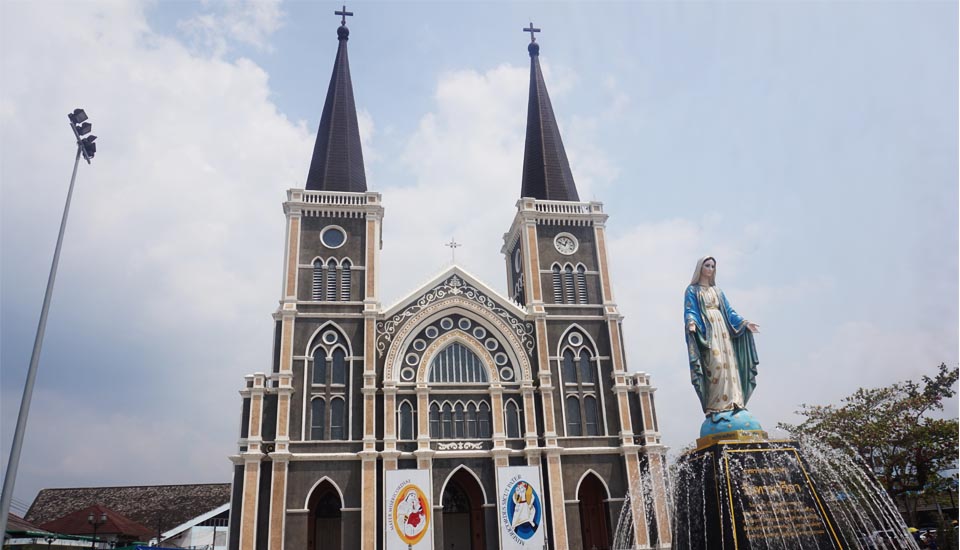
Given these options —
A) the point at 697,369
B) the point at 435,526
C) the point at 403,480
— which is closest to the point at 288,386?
the point at 403,480

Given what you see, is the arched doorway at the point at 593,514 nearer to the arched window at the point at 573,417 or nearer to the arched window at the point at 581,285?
the arched window at the point at 573,417

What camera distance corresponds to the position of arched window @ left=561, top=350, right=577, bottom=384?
28.3m

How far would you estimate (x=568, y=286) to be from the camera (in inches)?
1190

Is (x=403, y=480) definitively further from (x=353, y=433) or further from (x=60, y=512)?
(x=60, y=512)

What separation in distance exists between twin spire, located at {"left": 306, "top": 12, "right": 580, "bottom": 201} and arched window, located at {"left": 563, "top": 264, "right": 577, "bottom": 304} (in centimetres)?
375

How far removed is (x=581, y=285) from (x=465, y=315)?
5.53 metres

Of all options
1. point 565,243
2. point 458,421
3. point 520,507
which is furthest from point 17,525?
point 565,243

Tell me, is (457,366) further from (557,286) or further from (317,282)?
(317,282)

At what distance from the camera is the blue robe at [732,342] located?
1241 centimetres

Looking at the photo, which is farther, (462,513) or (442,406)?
(462,513)

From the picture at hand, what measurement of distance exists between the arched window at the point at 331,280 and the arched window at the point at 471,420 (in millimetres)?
7291

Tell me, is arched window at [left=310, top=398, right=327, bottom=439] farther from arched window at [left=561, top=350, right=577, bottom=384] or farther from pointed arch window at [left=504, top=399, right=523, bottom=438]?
arched window at [left=561, top=350, right=577, bottom=384]

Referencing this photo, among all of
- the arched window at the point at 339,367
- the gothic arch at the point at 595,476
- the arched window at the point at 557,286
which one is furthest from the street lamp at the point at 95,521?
the arched window at the point at 557,286

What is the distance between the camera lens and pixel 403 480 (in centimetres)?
2484
